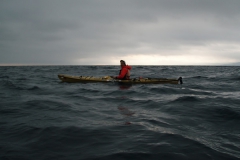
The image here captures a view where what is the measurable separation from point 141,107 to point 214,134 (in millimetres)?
3576

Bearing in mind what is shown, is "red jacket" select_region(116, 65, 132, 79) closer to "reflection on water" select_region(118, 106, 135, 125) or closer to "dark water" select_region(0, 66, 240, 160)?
"reflection on water" select_region(118, 106, 135, 125)

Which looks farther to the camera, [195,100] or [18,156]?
[195,100]

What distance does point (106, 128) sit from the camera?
5.58 meters

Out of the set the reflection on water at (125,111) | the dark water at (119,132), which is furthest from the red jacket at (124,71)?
the dark water at (119,132)

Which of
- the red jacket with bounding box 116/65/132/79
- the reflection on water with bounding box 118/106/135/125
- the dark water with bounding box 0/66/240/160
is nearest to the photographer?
the dark water with bounding box 0/66/240/160

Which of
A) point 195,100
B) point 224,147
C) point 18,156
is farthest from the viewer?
point 195,100

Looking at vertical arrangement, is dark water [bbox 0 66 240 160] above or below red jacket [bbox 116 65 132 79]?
below

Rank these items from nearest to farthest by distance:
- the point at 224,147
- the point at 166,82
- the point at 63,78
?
the point at 224,147 < the point at 166,82 < the point at 63,78

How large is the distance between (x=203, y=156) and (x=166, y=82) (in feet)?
43.4

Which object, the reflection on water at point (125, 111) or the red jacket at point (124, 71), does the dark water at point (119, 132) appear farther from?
the red jacket at point (124, 71)

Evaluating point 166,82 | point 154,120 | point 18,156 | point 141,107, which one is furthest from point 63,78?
point 18,156

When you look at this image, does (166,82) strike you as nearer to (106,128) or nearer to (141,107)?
(141,107)

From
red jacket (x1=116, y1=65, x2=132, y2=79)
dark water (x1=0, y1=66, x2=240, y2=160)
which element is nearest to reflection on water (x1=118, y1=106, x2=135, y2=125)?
dark water (x1=0, y1=66, x2=240, y2=160)

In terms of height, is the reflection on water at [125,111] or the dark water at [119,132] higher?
the reflection on water at [125,111]
